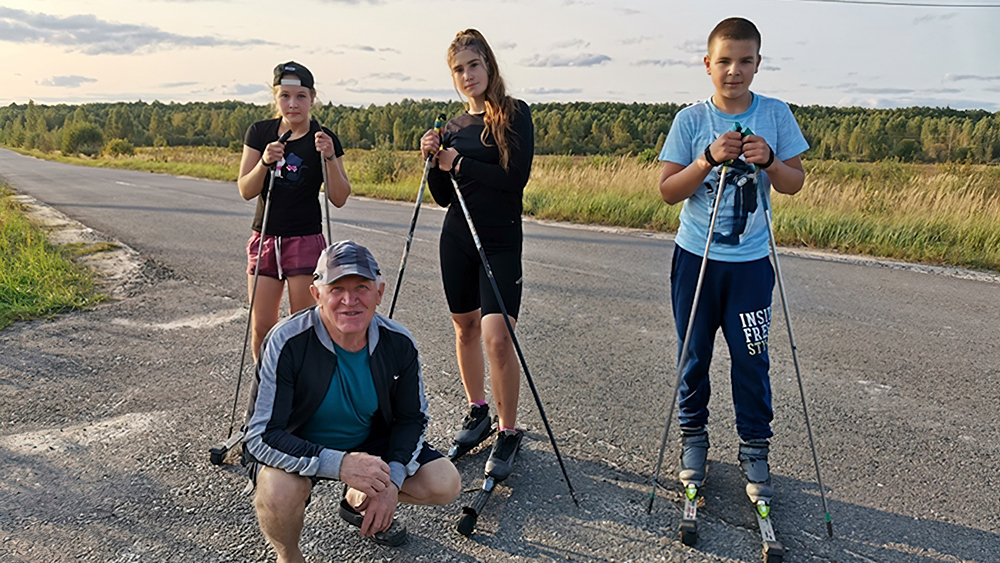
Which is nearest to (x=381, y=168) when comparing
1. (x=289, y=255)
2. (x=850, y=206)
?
(x=850, y=206)

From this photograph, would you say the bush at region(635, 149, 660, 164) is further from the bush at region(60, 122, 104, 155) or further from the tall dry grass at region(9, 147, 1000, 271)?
the bush at region(60, 122, 104, 155)

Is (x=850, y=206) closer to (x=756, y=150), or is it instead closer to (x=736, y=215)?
(x=736, y=215)

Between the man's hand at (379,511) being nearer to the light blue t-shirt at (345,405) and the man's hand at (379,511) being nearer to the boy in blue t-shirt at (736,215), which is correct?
the light blue t-shirt at (345,405)

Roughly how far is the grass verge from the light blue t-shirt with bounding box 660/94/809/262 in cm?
568

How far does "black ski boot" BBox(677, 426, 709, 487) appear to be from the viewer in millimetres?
3117

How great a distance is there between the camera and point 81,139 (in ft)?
216

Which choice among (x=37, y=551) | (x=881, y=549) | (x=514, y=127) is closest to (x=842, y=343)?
(x=881, y=549)

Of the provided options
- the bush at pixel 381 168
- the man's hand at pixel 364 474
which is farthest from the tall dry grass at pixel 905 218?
the bush at pixel 381 168

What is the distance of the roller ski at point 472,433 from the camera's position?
11.7 ft

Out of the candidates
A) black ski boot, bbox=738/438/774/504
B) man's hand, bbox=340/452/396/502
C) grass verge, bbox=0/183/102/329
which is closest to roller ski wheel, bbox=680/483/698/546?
black ski boot, bbox=738/438/774/504

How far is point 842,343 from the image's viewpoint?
544 centimetres

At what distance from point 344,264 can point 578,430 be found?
1896 millimetres

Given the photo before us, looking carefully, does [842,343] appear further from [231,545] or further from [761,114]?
[231,545]

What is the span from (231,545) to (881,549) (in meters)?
2.59
